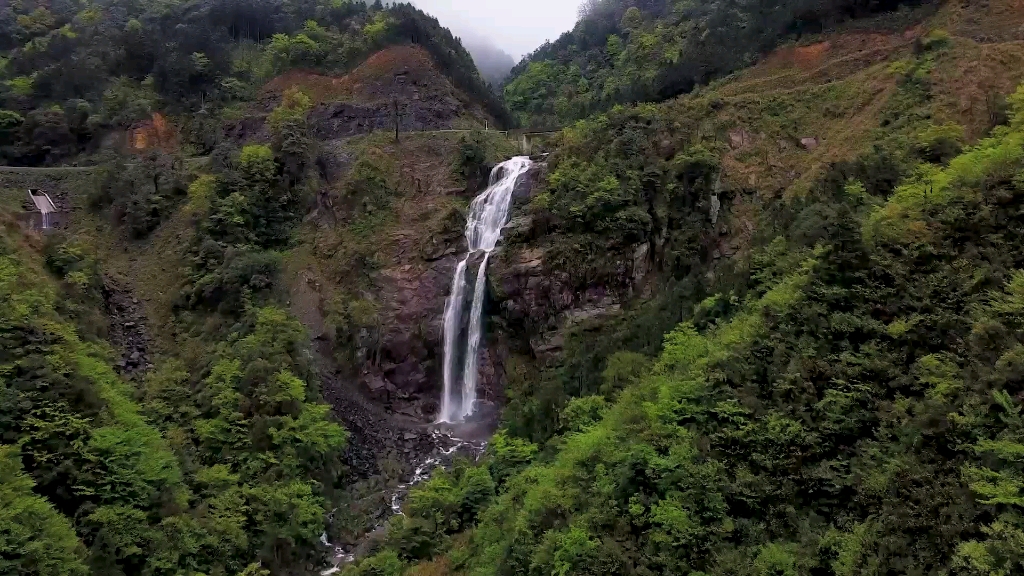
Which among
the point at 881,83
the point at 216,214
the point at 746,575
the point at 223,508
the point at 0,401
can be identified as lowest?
the point at 746,575

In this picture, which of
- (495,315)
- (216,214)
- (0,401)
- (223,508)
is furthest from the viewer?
(216,214)

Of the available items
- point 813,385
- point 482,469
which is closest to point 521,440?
point 482,469

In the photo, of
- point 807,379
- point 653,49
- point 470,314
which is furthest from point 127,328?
point 653,49

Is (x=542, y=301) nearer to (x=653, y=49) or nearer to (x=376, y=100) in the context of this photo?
(x=376, y=100)

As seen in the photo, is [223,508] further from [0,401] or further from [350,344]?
[350,344]

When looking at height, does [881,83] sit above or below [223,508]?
above

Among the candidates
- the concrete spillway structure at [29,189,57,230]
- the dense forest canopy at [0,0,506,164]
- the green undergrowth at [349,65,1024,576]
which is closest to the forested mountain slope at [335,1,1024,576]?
the green undergrowth at [349,65,1024,576]

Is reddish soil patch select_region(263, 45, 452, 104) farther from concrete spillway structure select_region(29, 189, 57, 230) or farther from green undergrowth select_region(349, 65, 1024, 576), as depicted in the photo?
green undergrowth select_region(349, 65, 1024, 576)
